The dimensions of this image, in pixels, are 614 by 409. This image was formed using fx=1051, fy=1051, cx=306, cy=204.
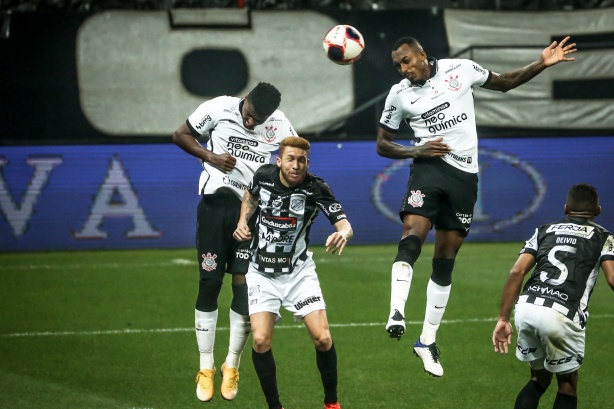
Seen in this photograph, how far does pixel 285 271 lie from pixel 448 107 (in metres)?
2.04

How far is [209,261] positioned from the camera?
9.14 m

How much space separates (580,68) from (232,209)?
42.2ft

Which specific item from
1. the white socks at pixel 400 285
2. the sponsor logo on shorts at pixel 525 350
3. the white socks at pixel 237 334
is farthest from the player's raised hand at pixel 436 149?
the white socks at pixel 237 334

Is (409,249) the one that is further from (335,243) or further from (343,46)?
(343,46)

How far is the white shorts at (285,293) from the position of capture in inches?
316

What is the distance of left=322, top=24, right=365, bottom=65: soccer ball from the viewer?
887cm

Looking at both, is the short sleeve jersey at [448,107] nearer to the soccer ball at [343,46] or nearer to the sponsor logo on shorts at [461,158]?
the sponsor logo on shorts at [461,158]

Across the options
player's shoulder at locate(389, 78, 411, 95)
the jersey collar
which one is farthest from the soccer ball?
the jersey collar

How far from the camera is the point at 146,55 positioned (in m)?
19.6

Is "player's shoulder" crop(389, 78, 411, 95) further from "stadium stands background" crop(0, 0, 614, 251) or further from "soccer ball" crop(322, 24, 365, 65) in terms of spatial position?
"stadium stands background" crop(0, 0, 614, 251)

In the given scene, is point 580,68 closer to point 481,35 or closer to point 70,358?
point 481,35

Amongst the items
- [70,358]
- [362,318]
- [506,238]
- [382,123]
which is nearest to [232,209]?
[382,123]

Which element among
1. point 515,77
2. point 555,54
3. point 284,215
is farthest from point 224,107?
point 555,54

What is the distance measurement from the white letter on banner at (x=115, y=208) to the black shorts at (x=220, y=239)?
8891 millimetres
